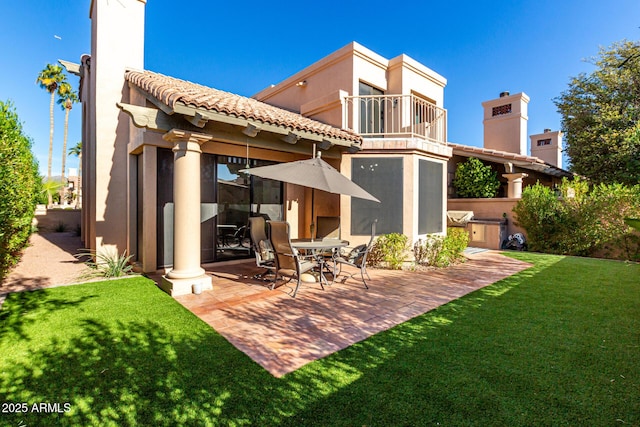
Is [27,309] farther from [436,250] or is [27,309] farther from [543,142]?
[543,142]

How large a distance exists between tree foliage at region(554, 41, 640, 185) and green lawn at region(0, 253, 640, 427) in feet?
43.6

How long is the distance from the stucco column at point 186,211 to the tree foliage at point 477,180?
13014 mm

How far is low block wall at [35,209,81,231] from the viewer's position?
774 inches

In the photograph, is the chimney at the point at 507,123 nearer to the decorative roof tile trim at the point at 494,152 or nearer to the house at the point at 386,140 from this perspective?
the decorative roof tile trim at the point at 494,152

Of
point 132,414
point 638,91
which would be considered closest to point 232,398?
point 132,414

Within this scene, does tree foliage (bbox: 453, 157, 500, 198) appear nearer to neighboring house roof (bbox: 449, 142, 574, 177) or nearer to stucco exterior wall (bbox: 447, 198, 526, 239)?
neighboring house roof (bbox: 449, 142, 574, 177)

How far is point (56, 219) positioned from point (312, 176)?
2154cm

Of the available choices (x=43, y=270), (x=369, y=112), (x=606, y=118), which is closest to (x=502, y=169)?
(x=606, y=118)

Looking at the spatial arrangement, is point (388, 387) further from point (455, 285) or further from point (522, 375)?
point (455, 285)

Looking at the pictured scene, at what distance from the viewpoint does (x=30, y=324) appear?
4609 millimetres

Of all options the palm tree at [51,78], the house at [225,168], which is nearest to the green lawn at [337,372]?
the house at [225,168]

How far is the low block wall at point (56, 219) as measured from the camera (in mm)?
19672

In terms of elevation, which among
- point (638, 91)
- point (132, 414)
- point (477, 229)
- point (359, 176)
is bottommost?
point (132, 414)

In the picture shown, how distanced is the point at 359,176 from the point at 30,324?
306 inches
